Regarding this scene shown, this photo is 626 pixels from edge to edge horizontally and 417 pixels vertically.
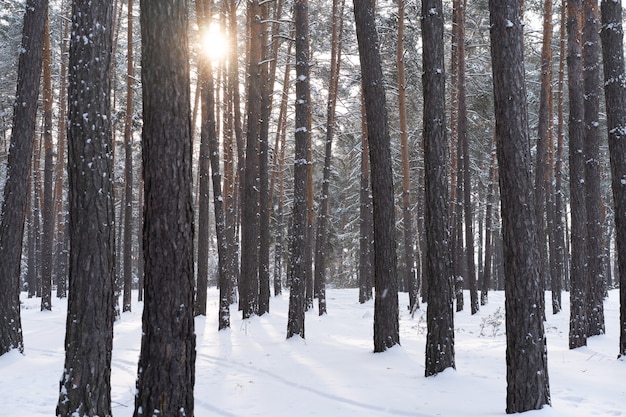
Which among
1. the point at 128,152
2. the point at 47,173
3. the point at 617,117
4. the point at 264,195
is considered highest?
the point at 128,152

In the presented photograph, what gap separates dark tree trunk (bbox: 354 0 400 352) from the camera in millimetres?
9242

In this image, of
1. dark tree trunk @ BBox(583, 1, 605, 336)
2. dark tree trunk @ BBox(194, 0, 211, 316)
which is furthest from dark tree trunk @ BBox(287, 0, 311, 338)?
dark tree trunk @ BBox(583, 1, 605, 336)

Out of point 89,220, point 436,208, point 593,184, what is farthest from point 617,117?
point 89,220

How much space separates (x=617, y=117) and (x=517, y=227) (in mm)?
4435

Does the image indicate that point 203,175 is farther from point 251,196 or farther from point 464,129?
point 464,129

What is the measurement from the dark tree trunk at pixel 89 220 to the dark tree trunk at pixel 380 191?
474cm

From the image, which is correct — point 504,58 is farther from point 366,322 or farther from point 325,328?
point 366,322

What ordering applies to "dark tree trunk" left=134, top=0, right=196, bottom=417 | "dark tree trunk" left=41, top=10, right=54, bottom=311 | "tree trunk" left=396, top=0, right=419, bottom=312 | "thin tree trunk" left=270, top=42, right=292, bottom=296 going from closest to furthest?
1. "dark tree trunk" left=134, top=0, right=196, bottom=417
2. "tree trunk" left=396, top=0, right=419, bottom=312
3. "dark tree trunk" left=41, top=10, right=54, bottom=311
4. "thin tree trunk" left=270, top=42, right=292, bottom=296

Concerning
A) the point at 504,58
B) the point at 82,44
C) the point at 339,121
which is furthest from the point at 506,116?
the point at 339,121

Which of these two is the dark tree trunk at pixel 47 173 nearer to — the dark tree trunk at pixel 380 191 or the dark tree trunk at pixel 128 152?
the dark tree trunk at pixel 128 152

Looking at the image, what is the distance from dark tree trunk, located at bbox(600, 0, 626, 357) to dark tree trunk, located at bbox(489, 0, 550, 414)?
376 centimetres

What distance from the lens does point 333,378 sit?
780 cm

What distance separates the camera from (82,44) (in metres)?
5.78

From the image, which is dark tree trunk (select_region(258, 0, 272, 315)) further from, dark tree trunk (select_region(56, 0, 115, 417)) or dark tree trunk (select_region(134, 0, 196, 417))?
dark tree trunk (select_region(134, 0, 196, 417))
